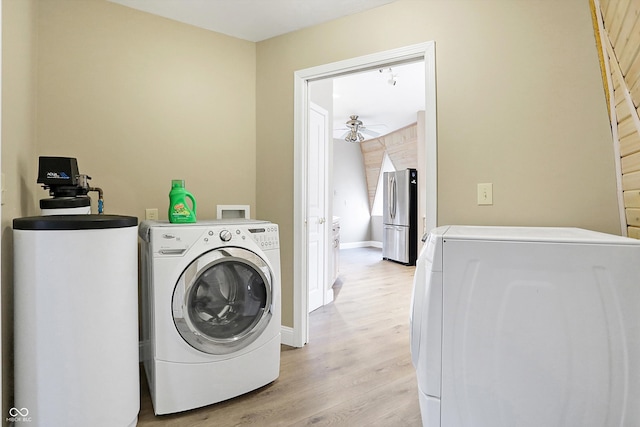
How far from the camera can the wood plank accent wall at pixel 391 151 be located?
22.9ft

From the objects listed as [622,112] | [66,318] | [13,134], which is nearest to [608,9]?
[622,112]

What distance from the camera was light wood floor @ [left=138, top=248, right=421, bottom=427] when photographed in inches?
70.7

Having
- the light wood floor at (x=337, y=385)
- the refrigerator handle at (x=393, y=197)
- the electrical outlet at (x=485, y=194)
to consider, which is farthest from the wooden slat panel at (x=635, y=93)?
the refrigerator handle at (x=393, y=197)

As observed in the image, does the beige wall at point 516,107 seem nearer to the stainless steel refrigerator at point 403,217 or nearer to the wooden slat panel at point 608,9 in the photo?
the wooden slat panel at point 608,9

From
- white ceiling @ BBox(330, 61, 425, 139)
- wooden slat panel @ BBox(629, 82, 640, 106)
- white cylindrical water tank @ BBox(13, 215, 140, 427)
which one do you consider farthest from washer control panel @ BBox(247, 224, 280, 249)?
white ceiling @ BBox(330, 61, 425, 139)

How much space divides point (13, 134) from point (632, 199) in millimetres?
2764

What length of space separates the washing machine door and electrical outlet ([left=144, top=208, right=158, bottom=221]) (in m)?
0.90

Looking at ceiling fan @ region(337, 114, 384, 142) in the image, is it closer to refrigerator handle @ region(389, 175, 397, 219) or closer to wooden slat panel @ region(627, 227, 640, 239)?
refrigerator handle @ region(389, 175, 397, 219)

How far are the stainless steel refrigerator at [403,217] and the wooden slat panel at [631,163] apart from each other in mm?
4788

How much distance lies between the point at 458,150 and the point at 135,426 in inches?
88.1

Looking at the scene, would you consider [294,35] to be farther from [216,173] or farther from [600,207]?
[600,207]

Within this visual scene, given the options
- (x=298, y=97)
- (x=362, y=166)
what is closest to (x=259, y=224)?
(x=298, y=97)

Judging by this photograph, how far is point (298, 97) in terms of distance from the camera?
2680 millimetres

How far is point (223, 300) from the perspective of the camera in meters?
1.94
